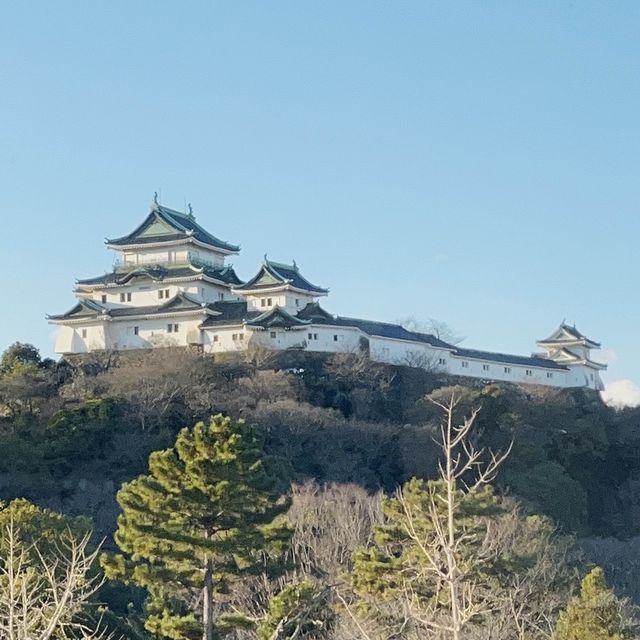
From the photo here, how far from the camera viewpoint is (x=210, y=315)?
1625 inches

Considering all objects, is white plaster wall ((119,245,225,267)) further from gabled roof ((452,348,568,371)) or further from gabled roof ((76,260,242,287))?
gabled roof ((452,348,568,371))

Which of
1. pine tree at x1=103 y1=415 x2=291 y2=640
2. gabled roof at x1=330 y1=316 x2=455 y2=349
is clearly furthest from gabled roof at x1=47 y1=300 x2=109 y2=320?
pine tree at x1=103 y1=415 x2=291 y2=640

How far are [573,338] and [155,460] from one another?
33.1 meters

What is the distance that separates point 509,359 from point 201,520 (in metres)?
28.7

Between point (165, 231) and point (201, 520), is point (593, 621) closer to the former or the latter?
point (201, 520)

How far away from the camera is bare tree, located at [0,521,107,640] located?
34.5ft

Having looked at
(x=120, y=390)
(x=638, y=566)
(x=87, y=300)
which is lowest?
(x=638, y=566)

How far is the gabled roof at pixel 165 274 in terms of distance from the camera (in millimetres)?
42688

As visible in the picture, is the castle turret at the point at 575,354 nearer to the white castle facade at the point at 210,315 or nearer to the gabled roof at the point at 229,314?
the white castle facade at the point at 210,315

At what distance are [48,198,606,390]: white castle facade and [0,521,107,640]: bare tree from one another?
1941 cm

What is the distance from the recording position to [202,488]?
688 inches

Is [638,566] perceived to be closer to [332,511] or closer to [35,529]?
[332,511]

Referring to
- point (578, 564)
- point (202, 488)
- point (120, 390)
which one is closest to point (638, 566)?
point (578, 564)

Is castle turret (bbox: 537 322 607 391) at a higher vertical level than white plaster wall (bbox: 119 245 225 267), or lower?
lower
